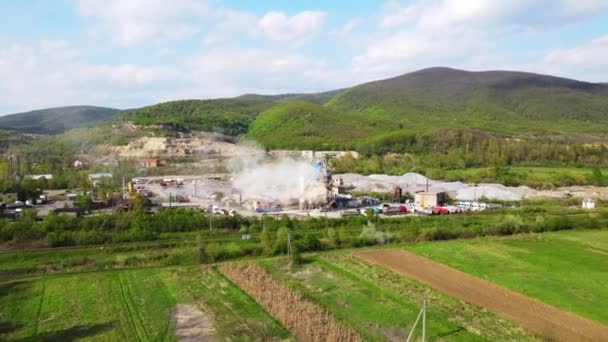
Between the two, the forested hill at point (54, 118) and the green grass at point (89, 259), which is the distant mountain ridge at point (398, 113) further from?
the green grass at point (89, 259)

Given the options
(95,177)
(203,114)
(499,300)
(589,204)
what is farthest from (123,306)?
(203,114)

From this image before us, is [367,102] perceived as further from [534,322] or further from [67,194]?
[534,322]

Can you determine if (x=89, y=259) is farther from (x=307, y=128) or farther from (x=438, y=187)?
(x=307, y=128)

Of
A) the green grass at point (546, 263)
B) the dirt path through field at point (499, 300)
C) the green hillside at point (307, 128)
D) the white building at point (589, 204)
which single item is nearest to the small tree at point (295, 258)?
the dirt path through field at point (499, 300)

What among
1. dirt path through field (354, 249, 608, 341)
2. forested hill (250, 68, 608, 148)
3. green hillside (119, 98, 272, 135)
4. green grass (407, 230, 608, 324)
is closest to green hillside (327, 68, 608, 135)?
forested hill (250, 68, 608, 148)

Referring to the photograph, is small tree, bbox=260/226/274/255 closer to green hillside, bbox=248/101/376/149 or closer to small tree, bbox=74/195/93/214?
small tree, bbox=74/195/93/214

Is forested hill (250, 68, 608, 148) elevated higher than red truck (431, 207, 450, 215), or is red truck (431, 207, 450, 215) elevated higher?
forested hill (250, 68, 608, 148)

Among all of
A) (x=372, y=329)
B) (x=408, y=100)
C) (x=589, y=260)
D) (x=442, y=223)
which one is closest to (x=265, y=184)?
(x=442, y=223)
